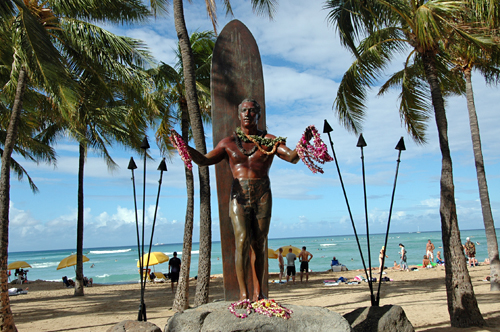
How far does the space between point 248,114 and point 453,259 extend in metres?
4.79

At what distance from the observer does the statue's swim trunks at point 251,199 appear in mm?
4270

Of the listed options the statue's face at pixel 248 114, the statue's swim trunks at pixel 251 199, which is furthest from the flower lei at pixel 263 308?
the statue's face at pixel 248 114

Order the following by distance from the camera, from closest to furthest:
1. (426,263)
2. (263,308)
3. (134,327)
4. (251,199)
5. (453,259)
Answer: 1. (263,308)
2. (251,199)
3. (134,327)
4. (453,259)
5. (426,263)

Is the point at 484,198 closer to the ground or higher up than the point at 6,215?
higher up

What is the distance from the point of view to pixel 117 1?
10203 mm

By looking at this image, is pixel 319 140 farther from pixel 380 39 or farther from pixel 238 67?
pixel 380 39

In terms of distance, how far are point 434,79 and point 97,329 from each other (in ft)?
29.2

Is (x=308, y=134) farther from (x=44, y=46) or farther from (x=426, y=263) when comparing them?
(x=426, y=263)

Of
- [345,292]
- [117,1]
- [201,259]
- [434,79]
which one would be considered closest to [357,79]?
[434,79]

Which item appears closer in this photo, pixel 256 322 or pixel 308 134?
pixel 256 322

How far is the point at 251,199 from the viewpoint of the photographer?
4.27m

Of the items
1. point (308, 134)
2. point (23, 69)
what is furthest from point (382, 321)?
point (23, 69)

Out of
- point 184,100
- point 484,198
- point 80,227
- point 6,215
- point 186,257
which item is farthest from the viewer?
point 80,227

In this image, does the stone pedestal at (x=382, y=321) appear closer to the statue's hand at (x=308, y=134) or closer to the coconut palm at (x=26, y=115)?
the statue's hand at (x=308, y=134)
